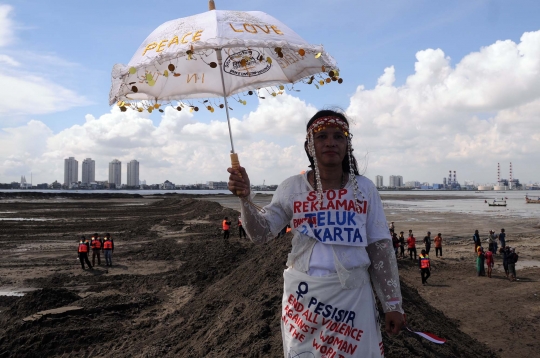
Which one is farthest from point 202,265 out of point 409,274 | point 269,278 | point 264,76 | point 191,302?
point 264,76

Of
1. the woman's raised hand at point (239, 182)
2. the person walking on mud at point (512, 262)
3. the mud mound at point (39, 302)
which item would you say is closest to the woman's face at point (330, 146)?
the woman's raised hand at point (239, 182)

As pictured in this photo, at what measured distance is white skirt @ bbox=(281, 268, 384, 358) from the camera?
6.39 feet

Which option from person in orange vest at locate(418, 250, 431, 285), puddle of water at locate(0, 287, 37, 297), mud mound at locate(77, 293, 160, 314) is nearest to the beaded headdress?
mud mound at locate(77, 293, 160, 314)

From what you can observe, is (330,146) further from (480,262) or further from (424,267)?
(480,262)

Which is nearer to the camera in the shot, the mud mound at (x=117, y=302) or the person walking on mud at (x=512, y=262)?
the mud mound at (x=117, y=302)

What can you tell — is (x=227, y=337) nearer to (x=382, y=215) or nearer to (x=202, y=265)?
(x=382, y=215)

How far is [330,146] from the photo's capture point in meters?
2.16

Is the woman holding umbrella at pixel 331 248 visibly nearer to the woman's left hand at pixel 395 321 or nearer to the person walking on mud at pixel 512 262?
the woman's left hand at pixel 395 321

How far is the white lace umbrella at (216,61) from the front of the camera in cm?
231

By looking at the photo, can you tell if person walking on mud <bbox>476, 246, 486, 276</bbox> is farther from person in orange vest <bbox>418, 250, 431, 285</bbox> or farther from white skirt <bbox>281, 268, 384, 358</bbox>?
white skirt <bbox>281, 268, 384, 358</bbox>

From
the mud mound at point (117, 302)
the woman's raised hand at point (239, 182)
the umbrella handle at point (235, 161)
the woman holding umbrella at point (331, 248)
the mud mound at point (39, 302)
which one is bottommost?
the mud mound at point (117, 302)

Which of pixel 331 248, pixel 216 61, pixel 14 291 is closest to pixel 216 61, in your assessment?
pixel 216 61

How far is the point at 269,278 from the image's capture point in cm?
707

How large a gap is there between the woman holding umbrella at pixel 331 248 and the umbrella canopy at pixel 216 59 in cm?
62
